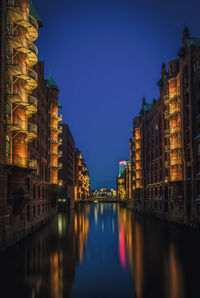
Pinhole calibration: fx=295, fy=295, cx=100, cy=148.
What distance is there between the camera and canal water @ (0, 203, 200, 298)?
1491 centimetres

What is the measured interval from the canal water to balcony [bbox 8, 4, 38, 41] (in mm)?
21393

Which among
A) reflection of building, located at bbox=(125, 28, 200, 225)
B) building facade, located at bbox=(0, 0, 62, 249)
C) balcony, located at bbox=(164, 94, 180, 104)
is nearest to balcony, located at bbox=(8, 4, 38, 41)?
building facade, located at bbox=(0, 0, 62, 249)

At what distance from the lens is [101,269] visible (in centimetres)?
1962

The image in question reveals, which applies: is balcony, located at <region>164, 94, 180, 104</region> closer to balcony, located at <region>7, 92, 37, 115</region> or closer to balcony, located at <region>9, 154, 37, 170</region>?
balcony, located at <region>7, 92, 37, 115</region>

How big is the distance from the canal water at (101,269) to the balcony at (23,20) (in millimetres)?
21393

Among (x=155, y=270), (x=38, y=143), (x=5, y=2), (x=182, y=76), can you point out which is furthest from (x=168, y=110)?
(x=155, y=270)

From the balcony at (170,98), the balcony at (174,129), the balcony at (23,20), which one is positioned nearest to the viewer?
the balcony at (23,20)

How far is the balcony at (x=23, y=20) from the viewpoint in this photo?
89.0 feet

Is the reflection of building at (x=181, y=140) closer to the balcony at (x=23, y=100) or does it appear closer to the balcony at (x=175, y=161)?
the balcony at (x=175, y=161)

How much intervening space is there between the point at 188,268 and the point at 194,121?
98.1 ft

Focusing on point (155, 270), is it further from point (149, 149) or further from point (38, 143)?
point (149, 149)

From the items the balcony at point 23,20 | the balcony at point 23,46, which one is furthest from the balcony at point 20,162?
the balcony at point 23,20

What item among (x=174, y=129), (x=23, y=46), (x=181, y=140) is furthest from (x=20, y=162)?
(x=174, y=129)

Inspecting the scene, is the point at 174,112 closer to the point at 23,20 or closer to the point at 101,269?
the point at 23,20
